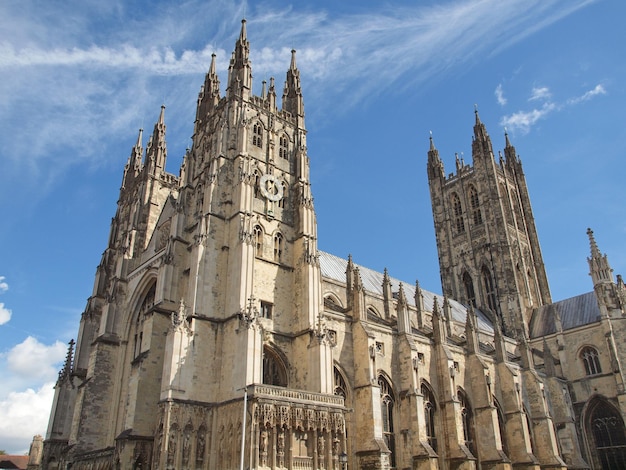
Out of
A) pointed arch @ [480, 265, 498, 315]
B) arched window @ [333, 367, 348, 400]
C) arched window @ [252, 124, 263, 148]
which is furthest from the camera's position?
pointed arch @ [480, 265, 498, 315]

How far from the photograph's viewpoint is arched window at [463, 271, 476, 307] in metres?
62.3

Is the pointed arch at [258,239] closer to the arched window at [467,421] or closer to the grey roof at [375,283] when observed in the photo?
the grey roof at [375,283]

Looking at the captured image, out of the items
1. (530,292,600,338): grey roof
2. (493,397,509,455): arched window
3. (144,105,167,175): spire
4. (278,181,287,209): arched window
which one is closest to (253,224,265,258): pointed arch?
(278,181,287,209): arched window

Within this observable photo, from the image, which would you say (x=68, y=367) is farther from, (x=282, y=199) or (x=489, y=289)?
(x=489, y=289)

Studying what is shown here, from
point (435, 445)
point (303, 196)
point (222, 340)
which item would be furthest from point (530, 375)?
point (222, 340)

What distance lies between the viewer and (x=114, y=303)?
39.4 metres

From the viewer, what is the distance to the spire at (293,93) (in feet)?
140

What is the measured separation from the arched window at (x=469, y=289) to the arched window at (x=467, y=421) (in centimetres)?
2312

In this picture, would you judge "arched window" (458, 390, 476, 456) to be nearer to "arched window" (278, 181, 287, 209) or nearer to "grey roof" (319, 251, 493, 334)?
"grey roof" (319, 251, 493, 334)

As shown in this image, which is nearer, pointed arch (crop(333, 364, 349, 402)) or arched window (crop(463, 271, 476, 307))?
pointed arch (crop(333, 364, 349, 402))

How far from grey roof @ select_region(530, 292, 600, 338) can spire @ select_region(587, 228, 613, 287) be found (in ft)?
10.8

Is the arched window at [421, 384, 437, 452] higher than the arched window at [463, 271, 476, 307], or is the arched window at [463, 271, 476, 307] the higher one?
the arched window at [463, 271, 476, 307]

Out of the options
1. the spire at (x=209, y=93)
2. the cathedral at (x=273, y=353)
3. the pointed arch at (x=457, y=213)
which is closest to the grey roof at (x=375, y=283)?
the cathedral at (x=273, y=353)

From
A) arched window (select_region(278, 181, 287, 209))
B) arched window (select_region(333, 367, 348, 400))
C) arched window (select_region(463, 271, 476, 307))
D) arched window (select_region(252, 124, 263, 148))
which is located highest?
arched window (select_region(252, 124, 263, 148))
